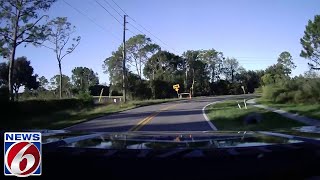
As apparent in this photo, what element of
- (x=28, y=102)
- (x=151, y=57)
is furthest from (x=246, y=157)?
(x=151, y=57)

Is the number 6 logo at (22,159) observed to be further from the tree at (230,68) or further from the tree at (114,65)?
the tree at (230,68)

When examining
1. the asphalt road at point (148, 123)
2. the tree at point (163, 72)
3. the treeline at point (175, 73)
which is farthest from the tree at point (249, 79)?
the asphalt road at point (148, 123)

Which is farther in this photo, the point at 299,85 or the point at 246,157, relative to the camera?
the point at 299,85

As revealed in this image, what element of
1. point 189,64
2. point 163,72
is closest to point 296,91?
point 163,72

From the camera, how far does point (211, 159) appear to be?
2791 millimetres

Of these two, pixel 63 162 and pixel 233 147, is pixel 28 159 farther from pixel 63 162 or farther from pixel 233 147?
pixel 233 147

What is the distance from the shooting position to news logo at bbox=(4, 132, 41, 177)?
9.20ft

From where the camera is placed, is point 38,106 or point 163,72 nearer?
point 38,106

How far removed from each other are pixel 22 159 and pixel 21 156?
0.02 meters

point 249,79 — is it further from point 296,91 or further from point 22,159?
point 22,159

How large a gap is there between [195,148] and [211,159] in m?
0.31

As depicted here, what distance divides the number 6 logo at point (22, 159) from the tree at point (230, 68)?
488 ft

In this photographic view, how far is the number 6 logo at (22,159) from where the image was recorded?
2.80 metres

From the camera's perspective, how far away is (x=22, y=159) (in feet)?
9.42
